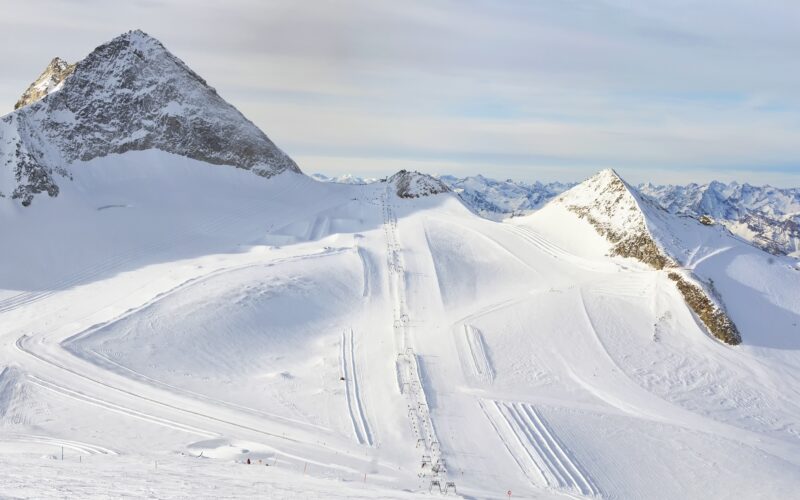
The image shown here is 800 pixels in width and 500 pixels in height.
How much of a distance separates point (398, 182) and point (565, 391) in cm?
5007

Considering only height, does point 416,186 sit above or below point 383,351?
above

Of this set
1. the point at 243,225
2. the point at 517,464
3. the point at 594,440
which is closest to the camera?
the point at 517,464

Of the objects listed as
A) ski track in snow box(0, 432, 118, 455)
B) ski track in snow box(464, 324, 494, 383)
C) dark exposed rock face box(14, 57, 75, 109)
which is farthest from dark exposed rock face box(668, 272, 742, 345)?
dark exposed rock face box(14, 57, 75, 109)

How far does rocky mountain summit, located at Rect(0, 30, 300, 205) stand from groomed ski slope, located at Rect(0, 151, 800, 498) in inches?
266

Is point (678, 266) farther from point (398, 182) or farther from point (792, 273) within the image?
point (398, 182)

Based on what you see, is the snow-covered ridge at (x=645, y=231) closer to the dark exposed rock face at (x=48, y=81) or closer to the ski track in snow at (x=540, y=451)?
the ski track in snow at (x=540, y=451)

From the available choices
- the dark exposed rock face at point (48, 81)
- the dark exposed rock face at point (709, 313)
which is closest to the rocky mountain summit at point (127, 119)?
the dark exposed rock face at point (48, 81)

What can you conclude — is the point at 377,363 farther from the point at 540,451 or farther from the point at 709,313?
the point at 709,313

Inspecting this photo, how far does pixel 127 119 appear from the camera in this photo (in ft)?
223

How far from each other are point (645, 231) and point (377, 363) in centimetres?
2546

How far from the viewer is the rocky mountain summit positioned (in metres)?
58.2

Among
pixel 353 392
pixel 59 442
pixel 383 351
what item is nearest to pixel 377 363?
pixel 383 351

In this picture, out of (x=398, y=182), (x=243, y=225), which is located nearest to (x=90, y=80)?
(x=243, y=225)

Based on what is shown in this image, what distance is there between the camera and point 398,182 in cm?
7712
